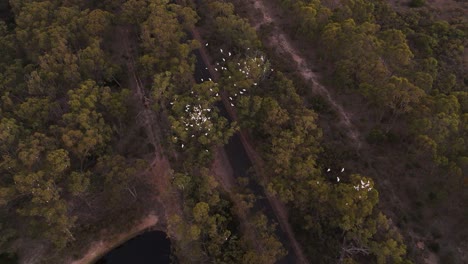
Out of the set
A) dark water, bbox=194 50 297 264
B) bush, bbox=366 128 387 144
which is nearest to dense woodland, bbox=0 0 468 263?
bush, bbox=366 128 387 144

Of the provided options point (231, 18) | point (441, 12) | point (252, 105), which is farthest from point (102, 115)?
point (441, 12)

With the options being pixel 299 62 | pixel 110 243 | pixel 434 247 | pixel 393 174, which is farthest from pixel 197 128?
pixel 434 247

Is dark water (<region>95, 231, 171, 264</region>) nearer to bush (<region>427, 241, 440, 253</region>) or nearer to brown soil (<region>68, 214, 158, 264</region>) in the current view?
brown soil (<region>68, 214, 158, 264</region>)

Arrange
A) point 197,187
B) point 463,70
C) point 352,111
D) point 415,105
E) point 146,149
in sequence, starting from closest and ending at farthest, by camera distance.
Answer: point 197,187 < point 415,105 < point 146,149 < point 352,111 < point 463,70

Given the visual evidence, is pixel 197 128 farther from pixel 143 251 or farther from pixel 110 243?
pixel 110 243

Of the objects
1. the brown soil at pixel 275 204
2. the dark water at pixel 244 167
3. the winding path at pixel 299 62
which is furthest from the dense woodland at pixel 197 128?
the winding path at pixel 299 62

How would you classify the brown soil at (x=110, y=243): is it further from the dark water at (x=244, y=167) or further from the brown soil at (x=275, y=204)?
the brown soil at (x=275, y=204)

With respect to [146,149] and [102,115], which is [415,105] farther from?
[102,115]
